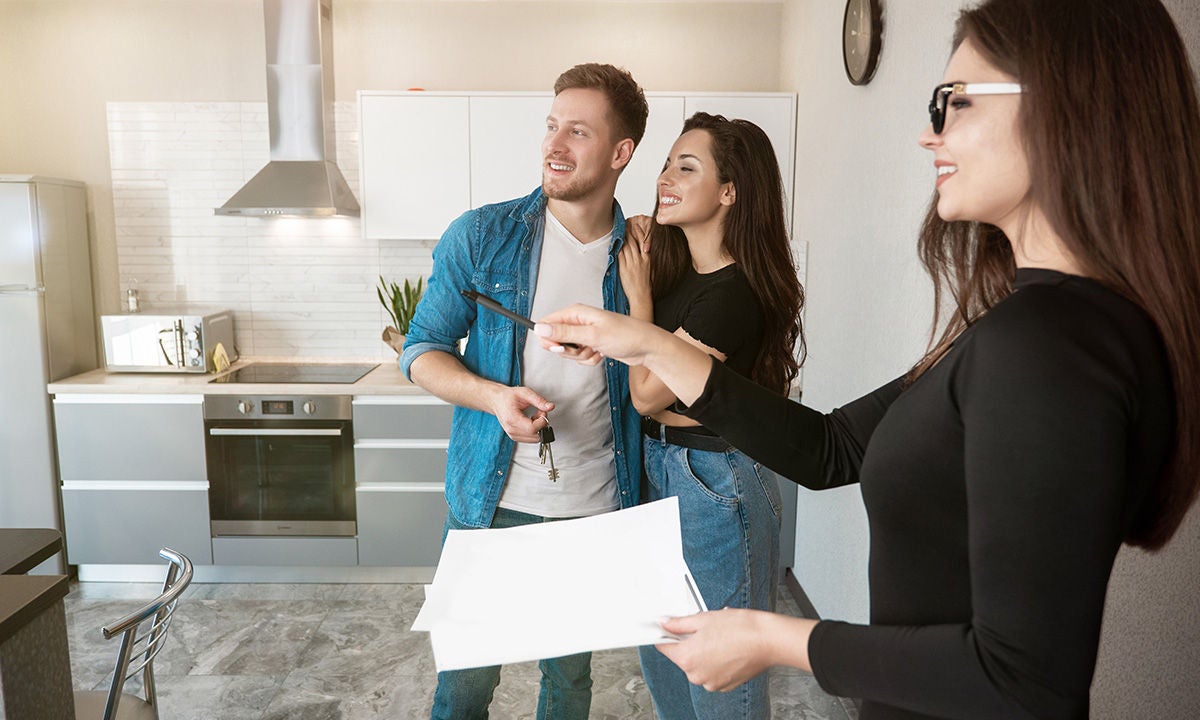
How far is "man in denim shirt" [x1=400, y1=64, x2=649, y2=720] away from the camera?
178 cm

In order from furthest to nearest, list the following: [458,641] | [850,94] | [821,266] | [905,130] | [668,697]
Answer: [821,266], [850,94], [905,130], [668,697], [458,641]

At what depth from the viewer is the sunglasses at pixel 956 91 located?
720 millimetres

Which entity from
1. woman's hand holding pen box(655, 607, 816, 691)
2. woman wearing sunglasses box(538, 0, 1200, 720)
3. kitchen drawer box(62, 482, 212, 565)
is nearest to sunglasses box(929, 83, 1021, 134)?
woman wearing sunglasses box(538, 0, 1200, 720)

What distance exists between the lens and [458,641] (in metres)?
0.91

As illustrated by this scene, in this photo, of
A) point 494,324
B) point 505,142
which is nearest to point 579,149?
point 494,324

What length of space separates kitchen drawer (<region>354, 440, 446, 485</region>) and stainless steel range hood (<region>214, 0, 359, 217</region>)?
3.37 feet

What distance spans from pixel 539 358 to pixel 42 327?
9.05ft

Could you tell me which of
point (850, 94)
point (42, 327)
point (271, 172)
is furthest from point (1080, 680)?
point (42, 327)

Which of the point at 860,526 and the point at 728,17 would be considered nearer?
the point at 860,526

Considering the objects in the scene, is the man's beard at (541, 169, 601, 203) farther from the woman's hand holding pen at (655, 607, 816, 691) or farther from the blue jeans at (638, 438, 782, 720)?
the woman's hand holding pen at (655, 607, 816, 691)

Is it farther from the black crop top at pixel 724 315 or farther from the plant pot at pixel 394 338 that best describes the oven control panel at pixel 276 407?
the black crop top at pixel 724 315

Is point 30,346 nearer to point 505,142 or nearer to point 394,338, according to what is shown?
point 394,338

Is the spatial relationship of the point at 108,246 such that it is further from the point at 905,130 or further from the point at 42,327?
the point at 905,130

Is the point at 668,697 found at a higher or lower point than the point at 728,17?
lower
